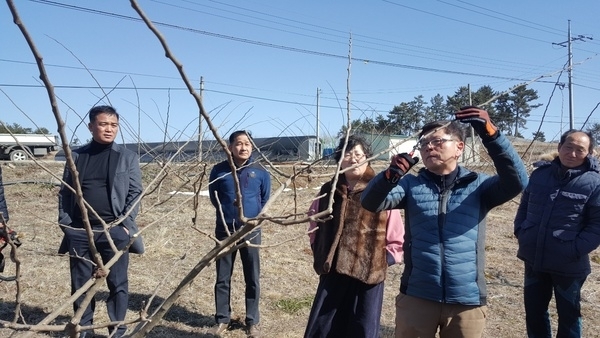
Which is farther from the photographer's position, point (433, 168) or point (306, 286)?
point (306, 286)

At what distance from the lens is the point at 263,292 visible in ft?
16.1

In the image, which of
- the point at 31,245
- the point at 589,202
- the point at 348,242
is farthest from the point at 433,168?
the point at 31,245

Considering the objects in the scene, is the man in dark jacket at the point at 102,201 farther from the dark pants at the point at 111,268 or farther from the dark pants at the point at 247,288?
the dark pants at the point at 247,288

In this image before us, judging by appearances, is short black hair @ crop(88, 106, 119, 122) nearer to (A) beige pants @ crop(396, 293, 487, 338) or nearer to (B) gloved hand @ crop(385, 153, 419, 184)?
(B) gloved hand @ crop(385, 153, 419, 184)

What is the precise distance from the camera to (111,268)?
128 inches

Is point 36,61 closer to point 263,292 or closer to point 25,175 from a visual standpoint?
point 263,292

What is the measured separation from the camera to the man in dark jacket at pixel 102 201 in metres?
3.28

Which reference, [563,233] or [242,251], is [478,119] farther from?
[242,251]

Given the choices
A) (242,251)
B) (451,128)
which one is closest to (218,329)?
(242,251)

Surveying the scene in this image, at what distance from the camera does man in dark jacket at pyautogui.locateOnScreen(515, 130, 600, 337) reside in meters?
2.96

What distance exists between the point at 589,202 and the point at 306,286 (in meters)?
2.91

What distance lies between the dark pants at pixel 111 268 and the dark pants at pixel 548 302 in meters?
2.63

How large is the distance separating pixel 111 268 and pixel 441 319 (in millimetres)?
2080

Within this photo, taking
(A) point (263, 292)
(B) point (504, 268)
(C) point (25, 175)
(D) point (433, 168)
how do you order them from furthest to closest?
(C) point (25, 175) → (B) point (504, 268) → (A) point (263, 292) → (D) point (433, 168)
